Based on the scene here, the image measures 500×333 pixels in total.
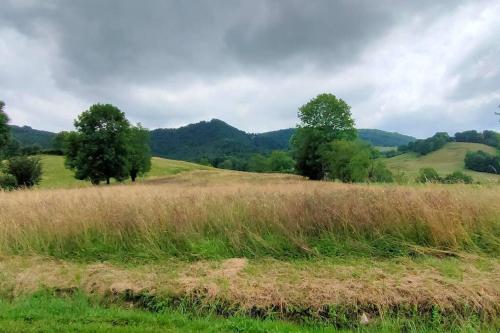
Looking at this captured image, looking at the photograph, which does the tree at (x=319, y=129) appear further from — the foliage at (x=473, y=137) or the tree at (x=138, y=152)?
the foliage at (x=473, y=137)

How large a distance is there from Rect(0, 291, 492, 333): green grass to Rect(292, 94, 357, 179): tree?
3771 centimetres

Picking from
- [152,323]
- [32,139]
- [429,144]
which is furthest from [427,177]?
[32,139]

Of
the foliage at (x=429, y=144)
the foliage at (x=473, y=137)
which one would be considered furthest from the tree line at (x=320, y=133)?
the foliage at (x=473, y=137)

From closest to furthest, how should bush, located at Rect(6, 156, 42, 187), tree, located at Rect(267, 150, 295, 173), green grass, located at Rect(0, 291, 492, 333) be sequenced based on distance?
green grass, located at Rect(0, 291, 492, 333) → bush, located at Rect(6, 156, 42, 187) → tree, located at Rect(267, 150, 295, 173)

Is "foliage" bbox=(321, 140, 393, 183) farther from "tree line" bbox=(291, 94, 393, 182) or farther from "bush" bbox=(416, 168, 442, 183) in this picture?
"bush" bbox=(416, 168, 442, 183)

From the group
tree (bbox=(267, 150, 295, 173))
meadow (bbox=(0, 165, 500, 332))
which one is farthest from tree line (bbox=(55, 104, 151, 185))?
tree (bbox=(267, 150, 295, 173))

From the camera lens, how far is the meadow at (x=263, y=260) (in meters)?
3.61

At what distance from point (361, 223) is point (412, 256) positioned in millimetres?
1031

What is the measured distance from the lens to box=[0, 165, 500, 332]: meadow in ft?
11.8

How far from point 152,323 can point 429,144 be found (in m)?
120

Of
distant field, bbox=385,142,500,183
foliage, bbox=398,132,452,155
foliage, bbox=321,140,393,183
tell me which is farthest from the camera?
foliage, bbox=398,132,452,155

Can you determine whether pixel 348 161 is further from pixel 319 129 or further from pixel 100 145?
pixel 100 145

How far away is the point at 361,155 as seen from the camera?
3334 centimetres

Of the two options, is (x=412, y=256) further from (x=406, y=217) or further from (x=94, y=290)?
(x=94, y=290)
